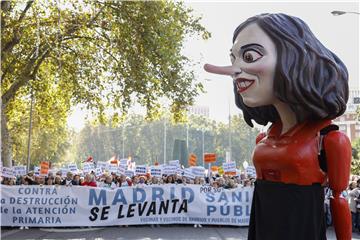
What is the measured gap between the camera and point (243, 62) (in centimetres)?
322

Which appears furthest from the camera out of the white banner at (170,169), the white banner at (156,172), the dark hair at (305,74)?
the white banner at (170,169)

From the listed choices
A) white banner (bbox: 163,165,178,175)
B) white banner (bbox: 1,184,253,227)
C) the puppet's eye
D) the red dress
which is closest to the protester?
white banner (bbox: 1,184,253,227)

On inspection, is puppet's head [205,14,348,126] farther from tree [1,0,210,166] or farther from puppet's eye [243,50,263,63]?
tree [1,0,210,166]

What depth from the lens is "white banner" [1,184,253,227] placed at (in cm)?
1241

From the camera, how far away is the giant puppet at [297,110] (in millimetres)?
3104

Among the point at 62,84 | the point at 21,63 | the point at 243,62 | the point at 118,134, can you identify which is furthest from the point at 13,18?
the point at 118,134

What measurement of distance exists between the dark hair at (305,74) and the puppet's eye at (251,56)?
13 centimetres

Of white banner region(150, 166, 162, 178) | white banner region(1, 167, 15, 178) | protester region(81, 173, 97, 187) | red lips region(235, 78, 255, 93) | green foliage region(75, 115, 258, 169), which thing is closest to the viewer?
red lips region(235, 78, 255, 93)

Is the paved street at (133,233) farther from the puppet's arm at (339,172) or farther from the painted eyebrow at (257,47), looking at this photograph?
the painted eyebrow at (257,47)

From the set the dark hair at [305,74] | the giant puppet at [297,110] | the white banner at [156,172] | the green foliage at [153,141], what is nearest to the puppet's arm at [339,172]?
the giant puppet at [297,110]

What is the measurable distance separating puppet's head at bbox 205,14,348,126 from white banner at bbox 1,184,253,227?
9.92m

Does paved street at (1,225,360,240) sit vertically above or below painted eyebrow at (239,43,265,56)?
below

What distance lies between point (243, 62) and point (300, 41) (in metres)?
0.40

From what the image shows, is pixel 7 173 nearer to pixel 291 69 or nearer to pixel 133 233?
pixel 133 233
